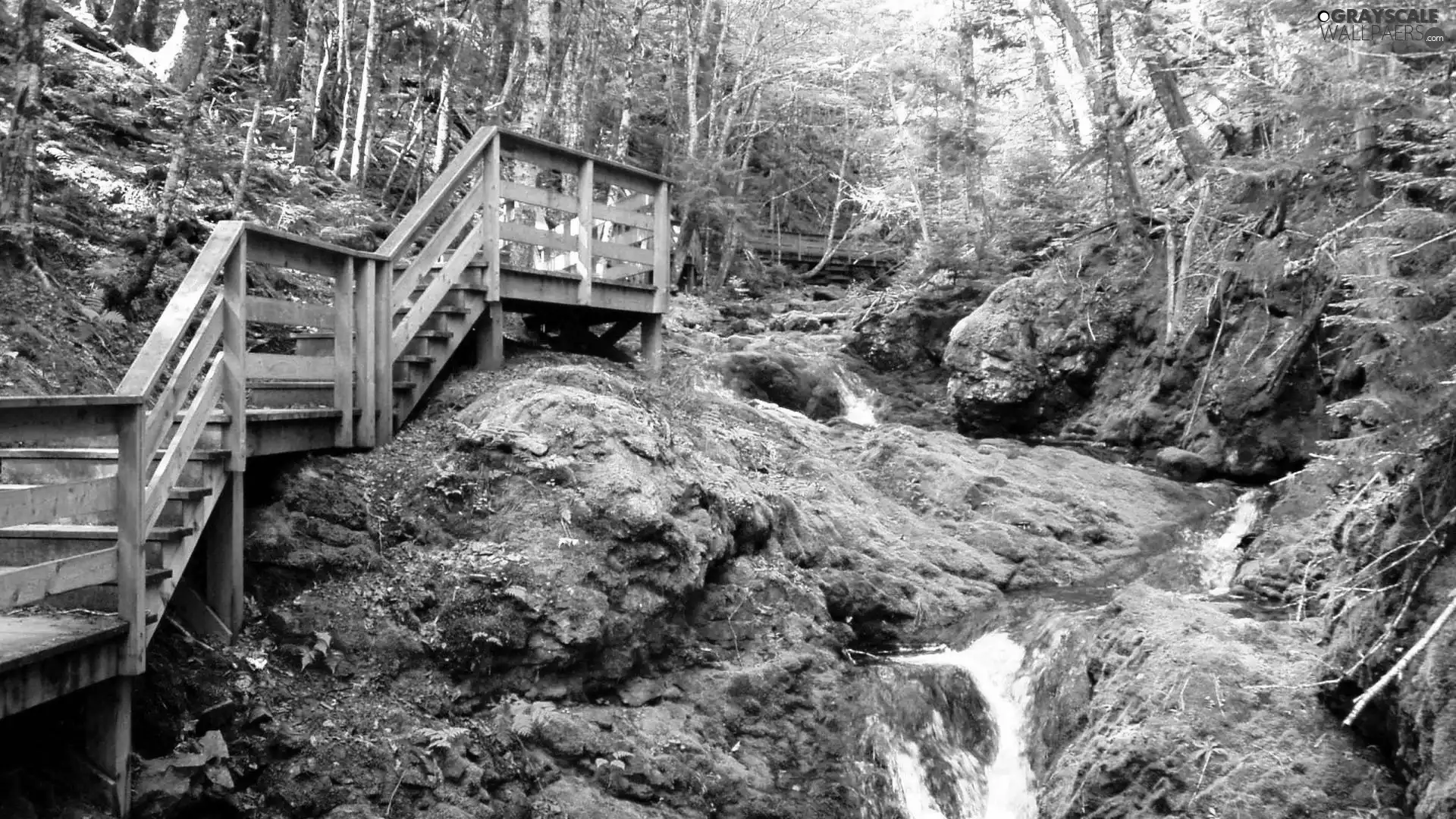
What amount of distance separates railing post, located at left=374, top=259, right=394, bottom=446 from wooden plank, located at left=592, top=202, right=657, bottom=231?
2857mm

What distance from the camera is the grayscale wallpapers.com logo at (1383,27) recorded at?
17.4 feet

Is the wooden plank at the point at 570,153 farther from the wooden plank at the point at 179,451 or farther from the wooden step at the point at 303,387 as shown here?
the wooden plank at the point at 179,451

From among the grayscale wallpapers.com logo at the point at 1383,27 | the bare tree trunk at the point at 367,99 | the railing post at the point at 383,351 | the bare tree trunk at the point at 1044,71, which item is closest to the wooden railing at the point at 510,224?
the railing post at the point at 383,351

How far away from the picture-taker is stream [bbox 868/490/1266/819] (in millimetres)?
6477

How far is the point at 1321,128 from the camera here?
6082 millimetres

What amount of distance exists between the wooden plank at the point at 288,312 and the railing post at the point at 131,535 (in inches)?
52.2

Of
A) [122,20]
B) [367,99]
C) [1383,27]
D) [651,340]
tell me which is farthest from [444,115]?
[1383,27]

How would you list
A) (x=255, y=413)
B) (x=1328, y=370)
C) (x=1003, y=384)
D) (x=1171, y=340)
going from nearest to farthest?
1. (x=255, y=413)
2. (x=1328, y=370)
3. (x=1171, y=340)
4. (x=1003, y=384)

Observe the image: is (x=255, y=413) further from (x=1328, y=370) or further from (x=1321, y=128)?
(x=1328, y=370)

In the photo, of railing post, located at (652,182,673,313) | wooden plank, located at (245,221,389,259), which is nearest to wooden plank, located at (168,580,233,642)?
wooden plank, located at (245,221,389,259)

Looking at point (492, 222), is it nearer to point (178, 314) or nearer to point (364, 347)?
point (364, 347)

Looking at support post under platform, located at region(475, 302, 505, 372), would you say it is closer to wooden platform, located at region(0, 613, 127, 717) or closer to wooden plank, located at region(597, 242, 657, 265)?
wooden plank, located at region(597, 242, 657, 265)

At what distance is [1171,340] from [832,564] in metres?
8.26

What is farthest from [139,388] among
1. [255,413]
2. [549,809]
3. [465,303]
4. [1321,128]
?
[1321,128]
